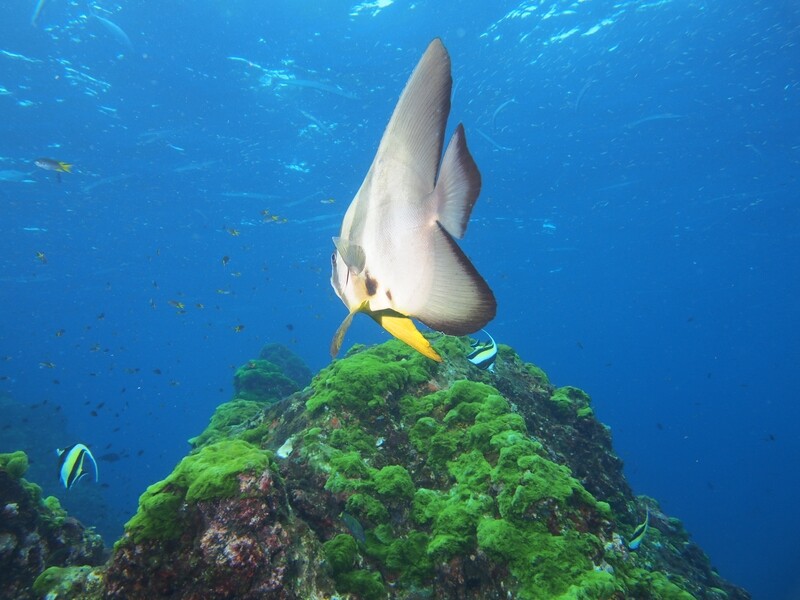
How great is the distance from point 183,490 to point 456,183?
125 inches

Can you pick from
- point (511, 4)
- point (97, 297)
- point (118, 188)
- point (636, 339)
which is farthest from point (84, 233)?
point (636, 339)

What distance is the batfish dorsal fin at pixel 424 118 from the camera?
3.53 ft

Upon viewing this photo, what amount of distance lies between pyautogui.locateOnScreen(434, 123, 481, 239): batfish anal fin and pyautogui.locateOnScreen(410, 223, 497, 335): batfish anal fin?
5 centimetres

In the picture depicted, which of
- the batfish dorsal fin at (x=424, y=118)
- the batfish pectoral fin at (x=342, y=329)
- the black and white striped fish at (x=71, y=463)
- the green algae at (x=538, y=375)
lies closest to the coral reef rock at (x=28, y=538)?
the black and white striped fish at (x=71, y=463)

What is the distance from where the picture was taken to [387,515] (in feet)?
12.9

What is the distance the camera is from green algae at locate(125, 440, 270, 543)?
2.90m

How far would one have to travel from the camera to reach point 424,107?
111cm

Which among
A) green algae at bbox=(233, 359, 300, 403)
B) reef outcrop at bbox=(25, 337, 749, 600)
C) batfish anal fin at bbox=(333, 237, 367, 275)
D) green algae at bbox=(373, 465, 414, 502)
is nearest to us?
batfish anal fin at bbox=(333, 237, 367, 275)

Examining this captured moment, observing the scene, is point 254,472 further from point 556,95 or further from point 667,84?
point 667,84

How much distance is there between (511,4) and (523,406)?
14.8 m

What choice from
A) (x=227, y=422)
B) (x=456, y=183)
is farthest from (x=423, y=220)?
(x=227, y=422)

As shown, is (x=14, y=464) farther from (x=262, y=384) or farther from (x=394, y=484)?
(x=262, y=384)

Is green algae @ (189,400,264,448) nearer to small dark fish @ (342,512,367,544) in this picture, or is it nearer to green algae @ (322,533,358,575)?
small dark fish @ (342,512,367,544)

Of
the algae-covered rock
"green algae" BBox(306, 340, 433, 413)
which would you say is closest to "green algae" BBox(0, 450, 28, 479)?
"green algae" BBox(306, 340, 433, 413)
